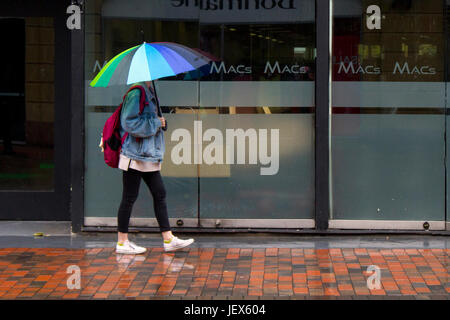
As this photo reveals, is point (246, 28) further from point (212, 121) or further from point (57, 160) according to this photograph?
point (57, 160)

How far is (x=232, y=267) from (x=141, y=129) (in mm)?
1515

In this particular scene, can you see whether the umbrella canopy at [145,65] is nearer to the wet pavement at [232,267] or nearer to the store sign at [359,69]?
the wet pavement at [232,267]

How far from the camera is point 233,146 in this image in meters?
9.34

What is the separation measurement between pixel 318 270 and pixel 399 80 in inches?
104

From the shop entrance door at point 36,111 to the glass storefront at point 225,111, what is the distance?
720 mm

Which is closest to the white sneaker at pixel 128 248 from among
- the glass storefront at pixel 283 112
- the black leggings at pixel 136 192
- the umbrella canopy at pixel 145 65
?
the black leggings at pixel 136 192

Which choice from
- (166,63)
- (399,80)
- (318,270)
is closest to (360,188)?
(399,80)

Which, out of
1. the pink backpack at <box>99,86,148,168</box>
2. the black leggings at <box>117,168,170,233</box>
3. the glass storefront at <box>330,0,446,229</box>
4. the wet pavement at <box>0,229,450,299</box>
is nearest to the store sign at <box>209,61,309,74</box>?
the glass storefront at <box>330,0,446,229</box>

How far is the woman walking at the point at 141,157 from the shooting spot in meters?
7.95

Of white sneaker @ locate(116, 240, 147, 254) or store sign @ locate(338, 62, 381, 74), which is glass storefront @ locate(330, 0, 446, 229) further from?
white sneaker @ locate(116, 240, 147, 254)

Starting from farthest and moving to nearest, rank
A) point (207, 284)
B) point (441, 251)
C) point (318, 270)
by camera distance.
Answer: point (441, 251), point (318, 270), point (207, 284)

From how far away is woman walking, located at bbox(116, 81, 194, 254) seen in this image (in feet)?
26.1

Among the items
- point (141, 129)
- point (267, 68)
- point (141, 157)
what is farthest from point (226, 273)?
point (267, 68)

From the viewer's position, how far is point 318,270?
759cm
